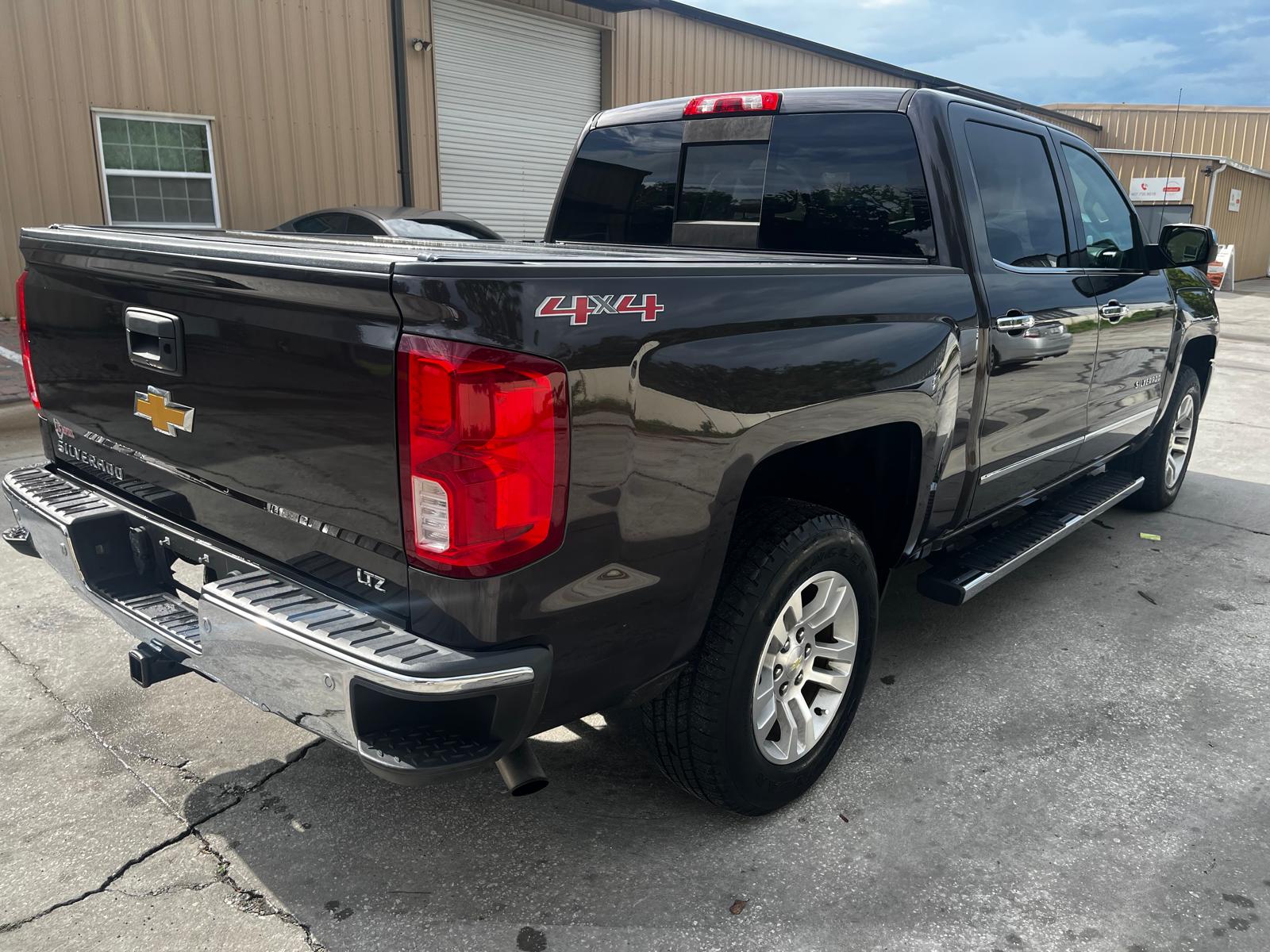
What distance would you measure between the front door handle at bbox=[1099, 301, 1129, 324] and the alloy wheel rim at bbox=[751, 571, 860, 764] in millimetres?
1946

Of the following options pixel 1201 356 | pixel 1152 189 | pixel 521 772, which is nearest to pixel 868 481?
pixel 521 772

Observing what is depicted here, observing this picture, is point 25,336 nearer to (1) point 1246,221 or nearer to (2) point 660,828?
(2) point 660,828

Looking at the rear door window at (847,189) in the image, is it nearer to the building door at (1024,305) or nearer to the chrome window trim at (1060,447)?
the building door at (1024,305)

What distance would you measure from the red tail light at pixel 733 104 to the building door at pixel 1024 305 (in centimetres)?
63

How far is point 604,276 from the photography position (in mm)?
1903

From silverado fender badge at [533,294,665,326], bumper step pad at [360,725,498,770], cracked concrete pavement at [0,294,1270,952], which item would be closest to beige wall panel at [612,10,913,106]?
cracked concrete pavement at [0,294,1270,952]

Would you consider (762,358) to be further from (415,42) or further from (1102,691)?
(415,42)

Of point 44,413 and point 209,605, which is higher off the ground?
point 44,413

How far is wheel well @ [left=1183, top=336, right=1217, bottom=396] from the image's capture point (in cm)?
532

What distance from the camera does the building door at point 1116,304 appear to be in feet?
13.0

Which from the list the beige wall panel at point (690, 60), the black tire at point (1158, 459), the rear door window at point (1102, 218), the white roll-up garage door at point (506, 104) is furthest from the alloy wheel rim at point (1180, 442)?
the beige wall panel at point (690, 60)

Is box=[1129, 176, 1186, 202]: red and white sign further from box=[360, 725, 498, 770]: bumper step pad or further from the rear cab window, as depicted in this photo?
box=[360, 725, 498, 770]: bumper step pad

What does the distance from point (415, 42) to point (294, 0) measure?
1615 mm

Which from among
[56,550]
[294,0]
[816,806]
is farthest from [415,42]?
[816,806]
